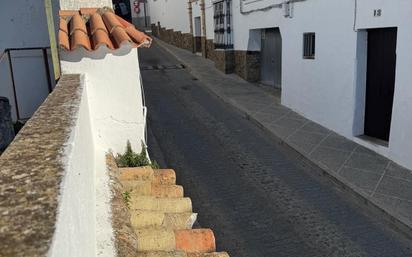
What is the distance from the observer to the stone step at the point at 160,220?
340cm

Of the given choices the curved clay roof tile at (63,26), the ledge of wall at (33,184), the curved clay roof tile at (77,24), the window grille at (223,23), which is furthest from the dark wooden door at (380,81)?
the window grille at (223,23)

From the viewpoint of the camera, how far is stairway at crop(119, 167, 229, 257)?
3.15m

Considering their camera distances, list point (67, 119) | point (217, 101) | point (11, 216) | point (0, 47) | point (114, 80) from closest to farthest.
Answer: point (11, 216) → point (67, 119) → point (114, 80) → point (0, 47) → point (217, 101)

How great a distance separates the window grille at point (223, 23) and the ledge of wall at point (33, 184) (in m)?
16.7

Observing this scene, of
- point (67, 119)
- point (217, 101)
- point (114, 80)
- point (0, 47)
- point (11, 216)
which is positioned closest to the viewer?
point (11, 216)

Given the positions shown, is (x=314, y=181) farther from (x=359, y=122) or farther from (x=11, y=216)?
(x=11, y=216)

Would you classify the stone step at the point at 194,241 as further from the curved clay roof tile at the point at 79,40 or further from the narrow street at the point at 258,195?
the narrow street at the point at 258,195

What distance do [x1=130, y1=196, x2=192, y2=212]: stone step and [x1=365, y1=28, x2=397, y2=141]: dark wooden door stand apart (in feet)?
21.6

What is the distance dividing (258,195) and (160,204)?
396 cm

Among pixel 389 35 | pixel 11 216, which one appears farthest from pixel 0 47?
pixel 389 35

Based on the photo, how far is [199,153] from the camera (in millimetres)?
9531

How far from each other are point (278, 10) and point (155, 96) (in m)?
5.58

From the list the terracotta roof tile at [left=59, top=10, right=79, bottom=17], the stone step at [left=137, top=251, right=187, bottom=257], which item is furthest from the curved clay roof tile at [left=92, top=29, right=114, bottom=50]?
the stone step at [left=137, top=251, right=187, bottom=257]

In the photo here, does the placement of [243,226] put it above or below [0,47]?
below
